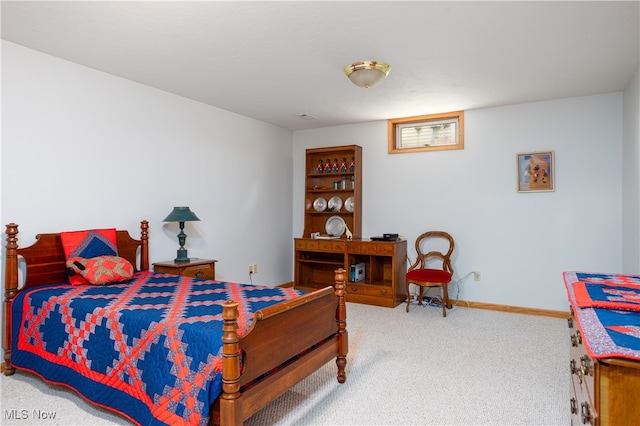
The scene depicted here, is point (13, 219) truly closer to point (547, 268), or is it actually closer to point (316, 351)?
point (316, 351)

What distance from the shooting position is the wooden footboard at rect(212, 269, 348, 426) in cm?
171

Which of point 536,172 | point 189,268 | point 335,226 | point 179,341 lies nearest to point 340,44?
point 179,341

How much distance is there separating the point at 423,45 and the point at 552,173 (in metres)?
2.55

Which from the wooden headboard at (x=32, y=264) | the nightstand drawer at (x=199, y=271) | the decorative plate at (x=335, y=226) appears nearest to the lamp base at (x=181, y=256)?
the nightstand drawer at (x=199, y=271)

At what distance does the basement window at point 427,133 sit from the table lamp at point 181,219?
2.90 m

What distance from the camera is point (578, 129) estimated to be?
427 centimetres

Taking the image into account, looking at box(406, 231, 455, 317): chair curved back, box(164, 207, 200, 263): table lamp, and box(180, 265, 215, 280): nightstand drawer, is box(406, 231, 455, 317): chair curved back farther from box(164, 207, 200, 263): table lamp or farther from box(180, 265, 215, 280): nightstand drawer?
box(164, 207, 200, 263): table lamp

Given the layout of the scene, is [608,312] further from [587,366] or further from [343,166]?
[343,166]

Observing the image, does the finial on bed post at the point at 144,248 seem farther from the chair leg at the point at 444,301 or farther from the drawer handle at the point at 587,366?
the drawer handle at the point at 587,366

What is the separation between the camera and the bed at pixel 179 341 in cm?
175

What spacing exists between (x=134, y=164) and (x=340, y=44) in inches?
91.4

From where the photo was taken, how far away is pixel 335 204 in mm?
5730

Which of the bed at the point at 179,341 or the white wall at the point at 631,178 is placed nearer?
the bed at the point at 179,341

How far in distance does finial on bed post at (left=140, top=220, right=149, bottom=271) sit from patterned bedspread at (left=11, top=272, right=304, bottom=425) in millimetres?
721
